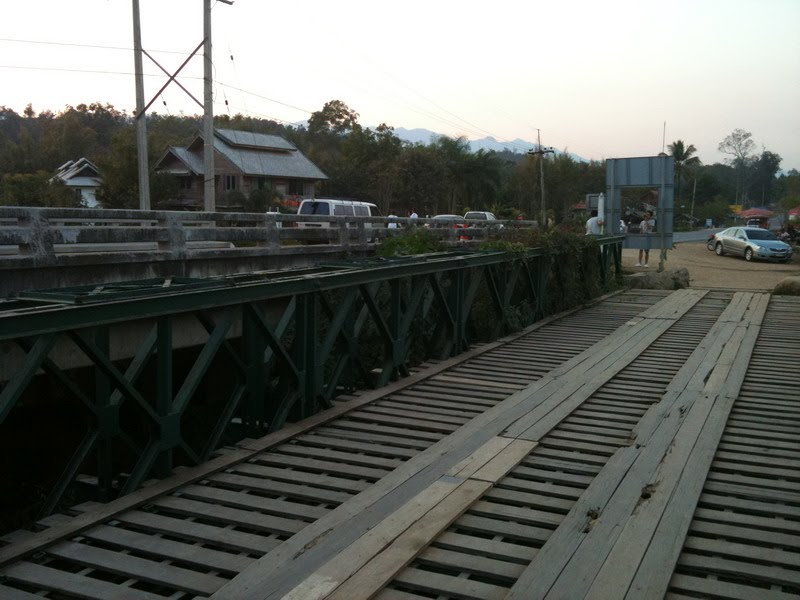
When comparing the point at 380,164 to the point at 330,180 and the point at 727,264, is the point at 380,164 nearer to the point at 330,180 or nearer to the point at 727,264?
the point at 330,180

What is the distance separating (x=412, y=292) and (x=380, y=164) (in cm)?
5888

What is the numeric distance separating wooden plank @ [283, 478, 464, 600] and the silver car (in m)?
33.6

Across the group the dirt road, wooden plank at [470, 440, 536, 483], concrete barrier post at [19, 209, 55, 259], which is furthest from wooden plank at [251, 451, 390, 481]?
the dirt road

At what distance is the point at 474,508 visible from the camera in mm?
5227

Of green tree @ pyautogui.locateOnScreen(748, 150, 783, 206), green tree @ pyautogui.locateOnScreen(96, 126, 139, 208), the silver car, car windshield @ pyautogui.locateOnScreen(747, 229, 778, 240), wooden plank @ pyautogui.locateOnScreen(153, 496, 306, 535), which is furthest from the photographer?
green tree @ pyautogui.locateOnScreen(748, 150, 783, 206)

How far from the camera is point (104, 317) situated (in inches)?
202

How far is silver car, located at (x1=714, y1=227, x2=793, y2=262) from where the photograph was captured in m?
35.5

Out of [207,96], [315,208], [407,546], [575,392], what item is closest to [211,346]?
[407,546]

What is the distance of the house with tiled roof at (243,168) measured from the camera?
6259 centimetres

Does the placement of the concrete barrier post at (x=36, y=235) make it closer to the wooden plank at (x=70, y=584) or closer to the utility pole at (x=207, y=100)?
the wooden plank at (x=70, y=584)

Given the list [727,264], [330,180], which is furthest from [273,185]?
[727,264]

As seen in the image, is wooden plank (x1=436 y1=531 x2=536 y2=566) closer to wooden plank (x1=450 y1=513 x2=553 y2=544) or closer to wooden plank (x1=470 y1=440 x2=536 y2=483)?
wooden plank (x1=450 y1=513 x2=553 y2=544)

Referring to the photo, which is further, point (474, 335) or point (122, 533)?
point (474, 335)

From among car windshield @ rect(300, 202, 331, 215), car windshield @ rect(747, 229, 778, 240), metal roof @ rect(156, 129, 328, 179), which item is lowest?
car windshield @ rect(747, 229, 778, 240)
